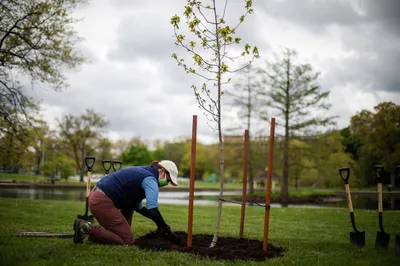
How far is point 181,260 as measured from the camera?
565cm

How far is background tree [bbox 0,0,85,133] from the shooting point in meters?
16.4

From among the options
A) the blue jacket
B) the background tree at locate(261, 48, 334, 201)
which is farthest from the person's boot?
the background tree at locate(261, 48, 334, 201)

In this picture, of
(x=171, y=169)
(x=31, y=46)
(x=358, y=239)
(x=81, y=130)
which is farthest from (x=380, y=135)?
(x=171, y=169)

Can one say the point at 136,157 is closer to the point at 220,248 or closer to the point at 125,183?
the point at 125,183

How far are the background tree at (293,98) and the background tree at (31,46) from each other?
16548 mm

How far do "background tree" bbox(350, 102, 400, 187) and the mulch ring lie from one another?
127 ft

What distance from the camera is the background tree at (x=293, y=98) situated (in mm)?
28797

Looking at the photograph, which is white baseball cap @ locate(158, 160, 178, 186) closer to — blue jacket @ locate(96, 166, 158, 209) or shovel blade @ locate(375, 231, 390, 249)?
blue jacket @ locate(96, 166, 158, 209)

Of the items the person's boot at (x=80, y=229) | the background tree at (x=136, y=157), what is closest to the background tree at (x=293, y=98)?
the person's boot at (x=80, y=229)

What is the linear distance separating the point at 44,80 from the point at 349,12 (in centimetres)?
1712

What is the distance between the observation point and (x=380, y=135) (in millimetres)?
43844

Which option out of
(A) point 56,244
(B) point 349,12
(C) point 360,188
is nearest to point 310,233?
(A) point 56,244

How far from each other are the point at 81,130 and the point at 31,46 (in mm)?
36030

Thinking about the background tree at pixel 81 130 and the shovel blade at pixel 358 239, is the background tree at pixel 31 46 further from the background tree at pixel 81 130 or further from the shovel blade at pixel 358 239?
the background tree at pixel 81 130
